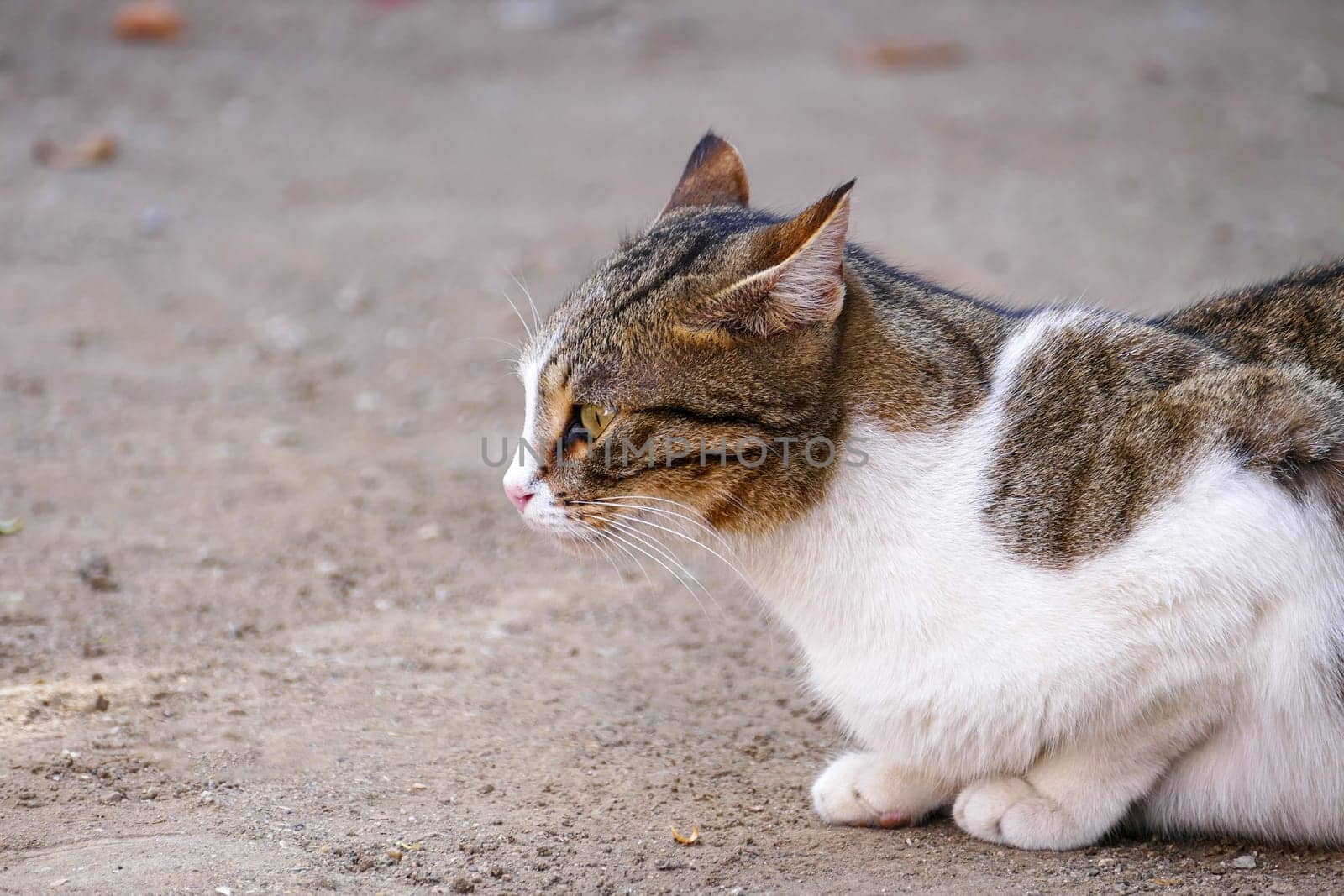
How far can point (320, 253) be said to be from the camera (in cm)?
729

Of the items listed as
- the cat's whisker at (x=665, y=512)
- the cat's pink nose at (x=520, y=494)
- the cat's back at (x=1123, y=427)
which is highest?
the cat's back at (x=1123, y=427)

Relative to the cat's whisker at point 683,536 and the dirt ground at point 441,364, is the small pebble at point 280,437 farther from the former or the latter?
the cat's whisker at point 683,536

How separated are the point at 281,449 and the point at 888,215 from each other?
3.62 m

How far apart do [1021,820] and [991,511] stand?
67 centimetres

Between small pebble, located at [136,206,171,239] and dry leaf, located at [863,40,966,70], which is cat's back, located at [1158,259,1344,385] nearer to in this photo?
small pebble, located at [136,206,171,239]

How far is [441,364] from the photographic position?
247 inches

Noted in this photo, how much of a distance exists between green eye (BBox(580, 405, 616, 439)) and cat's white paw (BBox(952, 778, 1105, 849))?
3.79 feet

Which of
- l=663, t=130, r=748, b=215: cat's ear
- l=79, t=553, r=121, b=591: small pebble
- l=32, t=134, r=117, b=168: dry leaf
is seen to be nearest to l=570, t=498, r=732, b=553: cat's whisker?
l=663, t=130, r=748, b=215: cat's ear

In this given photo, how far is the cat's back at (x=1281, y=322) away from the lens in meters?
2.99

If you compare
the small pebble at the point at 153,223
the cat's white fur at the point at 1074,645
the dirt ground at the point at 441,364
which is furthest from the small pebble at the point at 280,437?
the cat's white fur at the point at 1074,645

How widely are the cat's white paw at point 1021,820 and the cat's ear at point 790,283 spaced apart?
3.59 feet

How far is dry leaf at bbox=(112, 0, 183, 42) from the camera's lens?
9.83 metres

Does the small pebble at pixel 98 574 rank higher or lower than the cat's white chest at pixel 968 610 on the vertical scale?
lower

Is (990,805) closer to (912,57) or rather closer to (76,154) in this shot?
(76,154)
